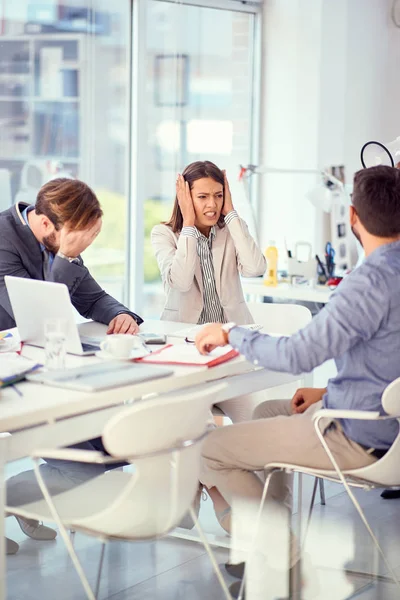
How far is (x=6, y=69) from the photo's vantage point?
511cm

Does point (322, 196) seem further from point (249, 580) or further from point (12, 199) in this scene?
point (249, 580)

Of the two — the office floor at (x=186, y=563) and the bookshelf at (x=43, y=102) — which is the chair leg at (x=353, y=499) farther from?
the bookshelf at (x=43, y=102)

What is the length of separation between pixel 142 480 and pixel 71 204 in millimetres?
1206

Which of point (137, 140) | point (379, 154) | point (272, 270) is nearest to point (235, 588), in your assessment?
point (379, 154)

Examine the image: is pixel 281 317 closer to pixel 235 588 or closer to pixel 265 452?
pixel 265 452

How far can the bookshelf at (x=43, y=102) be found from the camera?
5.16m

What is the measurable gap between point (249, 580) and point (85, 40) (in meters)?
3.85

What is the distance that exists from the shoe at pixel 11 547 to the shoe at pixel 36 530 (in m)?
0.06

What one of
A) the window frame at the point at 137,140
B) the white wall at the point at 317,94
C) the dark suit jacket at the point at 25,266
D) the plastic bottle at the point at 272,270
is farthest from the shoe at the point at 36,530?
the white wall at the point at 317,94

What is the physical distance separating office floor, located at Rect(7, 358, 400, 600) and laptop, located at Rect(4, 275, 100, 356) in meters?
0.55

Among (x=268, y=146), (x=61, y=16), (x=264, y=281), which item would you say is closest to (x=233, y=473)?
(x=264, y=281)

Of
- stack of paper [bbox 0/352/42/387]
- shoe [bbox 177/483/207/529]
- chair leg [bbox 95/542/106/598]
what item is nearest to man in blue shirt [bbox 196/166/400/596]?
shoe [bbox 177/483/207/529]

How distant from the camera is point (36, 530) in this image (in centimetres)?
233

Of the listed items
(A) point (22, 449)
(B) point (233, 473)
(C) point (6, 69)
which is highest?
(C) point (6, 69)
